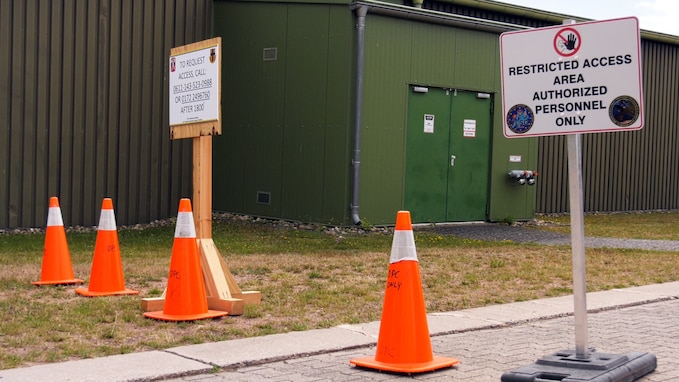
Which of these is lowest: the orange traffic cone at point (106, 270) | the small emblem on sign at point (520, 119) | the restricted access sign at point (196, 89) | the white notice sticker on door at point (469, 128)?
the orange traffic cone at point (106, 270)

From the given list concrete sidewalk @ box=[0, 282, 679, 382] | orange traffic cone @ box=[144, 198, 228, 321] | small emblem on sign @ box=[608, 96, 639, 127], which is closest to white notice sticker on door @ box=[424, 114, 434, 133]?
concrete sidewalk @ box=[0, 282, 679, 382]

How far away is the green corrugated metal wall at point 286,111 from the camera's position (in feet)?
51.4

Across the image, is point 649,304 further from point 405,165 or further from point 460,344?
point 405,165

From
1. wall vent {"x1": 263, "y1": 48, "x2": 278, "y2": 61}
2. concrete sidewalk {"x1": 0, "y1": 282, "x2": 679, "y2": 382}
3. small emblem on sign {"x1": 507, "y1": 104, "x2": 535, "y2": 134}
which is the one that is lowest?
concrete sidewalk {"x1": 0, "y1": 282, "x2": 679, "y2": 382}

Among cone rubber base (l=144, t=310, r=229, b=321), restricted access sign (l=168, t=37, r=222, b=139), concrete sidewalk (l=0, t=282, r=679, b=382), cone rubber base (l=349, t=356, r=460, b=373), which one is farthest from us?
restricted access sign (l=168, t=37, r=222, b=139)

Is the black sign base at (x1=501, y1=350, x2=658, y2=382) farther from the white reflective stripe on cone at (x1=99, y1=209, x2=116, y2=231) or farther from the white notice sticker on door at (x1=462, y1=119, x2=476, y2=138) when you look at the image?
the white notice sticker on door at (x1=462, y1=119, x2=476, y2=138)

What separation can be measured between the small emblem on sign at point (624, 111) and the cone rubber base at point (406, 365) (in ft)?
6.51

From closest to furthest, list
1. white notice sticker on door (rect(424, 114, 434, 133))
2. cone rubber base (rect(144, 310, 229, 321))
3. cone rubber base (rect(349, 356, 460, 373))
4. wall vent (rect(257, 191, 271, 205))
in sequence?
1. cone rubber base (rect(349, 356, 460, 373))
2. cone rubber base (rect(144, 310, 229, 321))
3. white notice sticker on door (rect(424, 114, 434, 133))
4. wall vent (rect(257, 191, 271, 205))

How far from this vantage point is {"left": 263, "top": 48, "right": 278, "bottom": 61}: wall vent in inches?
658

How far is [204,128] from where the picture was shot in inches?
331

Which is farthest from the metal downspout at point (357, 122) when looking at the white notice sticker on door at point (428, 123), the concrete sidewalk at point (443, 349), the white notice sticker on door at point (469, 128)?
the concrete sidewalk at point (443, 349)

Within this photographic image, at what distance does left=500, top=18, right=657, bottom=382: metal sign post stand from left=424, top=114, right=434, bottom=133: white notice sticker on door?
1046cm

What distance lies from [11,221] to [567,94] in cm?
1110

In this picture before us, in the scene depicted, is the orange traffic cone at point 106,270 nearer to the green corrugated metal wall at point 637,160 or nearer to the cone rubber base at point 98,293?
the cone rubber base at point 98,293
